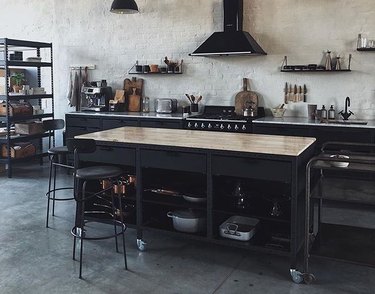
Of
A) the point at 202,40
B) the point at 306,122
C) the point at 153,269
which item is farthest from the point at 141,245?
the point at 202,40

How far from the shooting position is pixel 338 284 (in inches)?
126

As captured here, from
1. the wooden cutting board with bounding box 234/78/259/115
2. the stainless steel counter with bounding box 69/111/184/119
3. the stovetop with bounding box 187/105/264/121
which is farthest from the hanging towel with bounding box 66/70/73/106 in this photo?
the wooden cutting board with bounding box 234/78/259/115

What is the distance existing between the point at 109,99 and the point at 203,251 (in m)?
4.02

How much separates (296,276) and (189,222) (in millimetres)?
934

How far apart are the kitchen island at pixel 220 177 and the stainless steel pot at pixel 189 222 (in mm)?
39

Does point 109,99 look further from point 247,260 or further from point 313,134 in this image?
point 247,260

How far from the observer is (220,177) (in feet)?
12.0

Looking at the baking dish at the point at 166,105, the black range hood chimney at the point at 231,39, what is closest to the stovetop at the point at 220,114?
the baking dish at the point at 166,105

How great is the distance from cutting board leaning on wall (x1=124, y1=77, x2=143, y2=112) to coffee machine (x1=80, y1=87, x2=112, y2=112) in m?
0.29

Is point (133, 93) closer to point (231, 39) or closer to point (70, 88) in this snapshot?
point (70, 88)

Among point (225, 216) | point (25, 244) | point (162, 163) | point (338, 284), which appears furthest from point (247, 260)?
point (25, 244)

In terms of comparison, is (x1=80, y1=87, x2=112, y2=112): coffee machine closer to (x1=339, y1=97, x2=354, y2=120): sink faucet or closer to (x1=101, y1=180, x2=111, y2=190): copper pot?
(x1=101, y1=180, x2=111, y2=190): copper pot

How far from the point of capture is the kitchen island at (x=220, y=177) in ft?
10.5

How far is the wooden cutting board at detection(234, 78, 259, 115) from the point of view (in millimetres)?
6324
